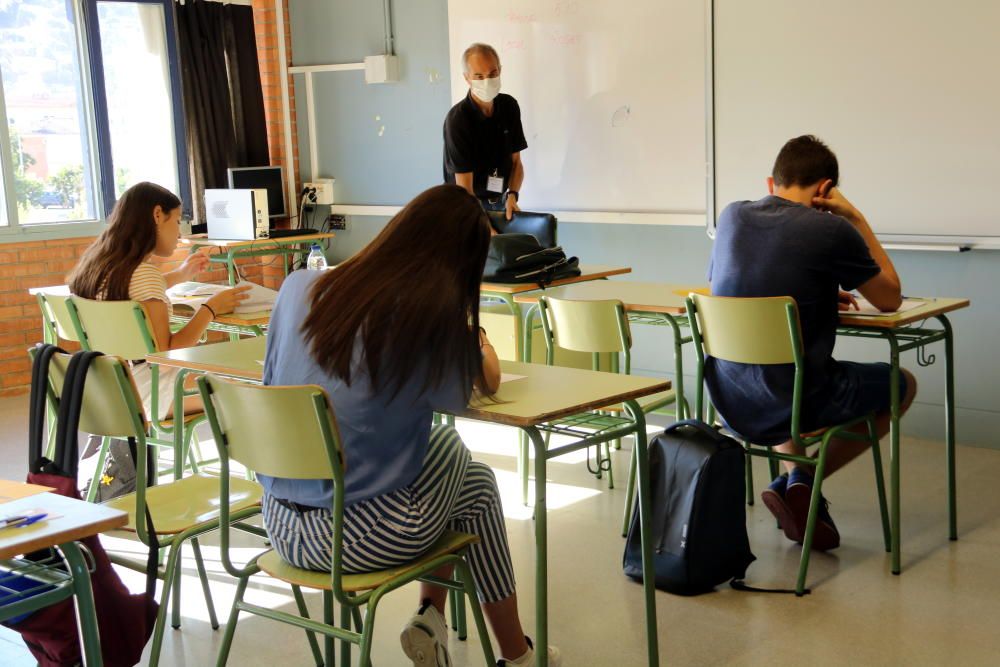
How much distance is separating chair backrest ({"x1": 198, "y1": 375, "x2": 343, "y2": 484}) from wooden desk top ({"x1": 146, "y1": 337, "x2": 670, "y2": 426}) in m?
0.35

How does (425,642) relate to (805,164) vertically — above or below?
below

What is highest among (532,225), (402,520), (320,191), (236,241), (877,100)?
(877,100)

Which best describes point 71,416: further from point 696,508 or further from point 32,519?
point 696,508

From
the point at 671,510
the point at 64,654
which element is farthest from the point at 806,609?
the point at 64,654

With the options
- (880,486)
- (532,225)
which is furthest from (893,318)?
(532,225)

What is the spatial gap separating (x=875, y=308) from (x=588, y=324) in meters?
0.88

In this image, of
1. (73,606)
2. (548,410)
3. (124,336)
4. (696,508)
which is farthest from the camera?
(124,336)

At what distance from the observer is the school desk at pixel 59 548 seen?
5.03 feet

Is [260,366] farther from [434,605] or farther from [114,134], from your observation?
[114,134]

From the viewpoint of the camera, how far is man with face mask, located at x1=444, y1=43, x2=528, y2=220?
17.9 ft

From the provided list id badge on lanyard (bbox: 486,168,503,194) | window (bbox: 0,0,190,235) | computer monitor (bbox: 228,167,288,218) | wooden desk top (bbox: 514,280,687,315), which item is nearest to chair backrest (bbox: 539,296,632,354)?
wooden desk top (bbox: 514,280,687,315)

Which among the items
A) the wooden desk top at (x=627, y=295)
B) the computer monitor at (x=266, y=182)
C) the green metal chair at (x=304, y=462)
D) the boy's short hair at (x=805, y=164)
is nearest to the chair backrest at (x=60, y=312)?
the wooden desk top at (x=627, y=295)

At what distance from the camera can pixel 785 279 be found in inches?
126

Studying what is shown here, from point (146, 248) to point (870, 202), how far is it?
2.99 m
